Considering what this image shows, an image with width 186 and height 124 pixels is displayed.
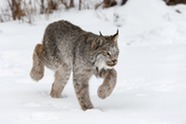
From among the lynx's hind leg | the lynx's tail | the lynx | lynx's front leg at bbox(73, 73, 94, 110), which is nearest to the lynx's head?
the lynx

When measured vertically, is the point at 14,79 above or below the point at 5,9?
above

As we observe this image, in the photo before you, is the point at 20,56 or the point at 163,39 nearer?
the point at 20,56

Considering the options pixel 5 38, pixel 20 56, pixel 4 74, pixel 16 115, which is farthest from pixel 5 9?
pixel 16 115

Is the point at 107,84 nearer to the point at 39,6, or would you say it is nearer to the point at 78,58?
the point at 78,58

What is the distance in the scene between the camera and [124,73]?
768cm

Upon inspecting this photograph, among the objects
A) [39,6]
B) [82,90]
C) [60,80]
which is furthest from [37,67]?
[39,6]

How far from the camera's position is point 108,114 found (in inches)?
227

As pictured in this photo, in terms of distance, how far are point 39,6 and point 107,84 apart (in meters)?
4.59

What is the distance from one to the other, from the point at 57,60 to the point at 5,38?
8.54 ft

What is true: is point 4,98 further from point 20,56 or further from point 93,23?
point 93,23

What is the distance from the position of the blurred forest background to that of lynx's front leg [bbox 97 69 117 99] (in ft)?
12.7

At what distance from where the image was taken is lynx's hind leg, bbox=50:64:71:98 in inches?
266

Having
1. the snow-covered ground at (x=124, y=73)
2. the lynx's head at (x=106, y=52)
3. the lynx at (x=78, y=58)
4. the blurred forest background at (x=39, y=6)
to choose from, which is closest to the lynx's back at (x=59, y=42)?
the lynx at (x=78, y=58)

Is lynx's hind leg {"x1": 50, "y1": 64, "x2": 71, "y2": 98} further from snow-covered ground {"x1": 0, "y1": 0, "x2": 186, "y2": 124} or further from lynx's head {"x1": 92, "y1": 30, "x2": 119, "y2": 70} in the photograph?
lynx's head {"x1": 92, "y1": 30, "x2": 119, "y2": 70}
